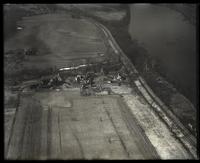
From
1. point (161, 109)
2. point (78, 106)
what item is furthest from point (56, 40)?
point (161, 109)

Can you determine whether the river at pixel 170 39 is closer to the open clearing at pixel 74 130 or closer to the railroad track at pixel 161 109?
the railroad track at pixel 161 109

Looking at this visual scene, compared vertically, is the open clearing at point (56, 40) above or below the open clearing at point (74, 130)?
above

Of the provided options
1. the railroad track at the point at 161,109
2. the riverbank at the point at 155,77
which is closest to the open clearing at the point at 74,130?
the railroad track at the point at 161,109

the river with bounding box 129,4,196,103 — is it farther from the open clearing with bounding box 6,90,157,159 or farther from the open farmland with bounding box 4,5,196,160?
the open clearing with bounding box 6,90,157,159

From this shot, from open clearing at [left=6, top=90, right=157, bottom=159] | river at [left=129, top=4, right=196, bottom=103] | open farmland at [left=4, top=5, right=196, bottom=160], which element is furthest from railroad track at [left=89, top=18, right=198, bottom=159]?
river at [left=129, top=4, right=196, bottom=103]

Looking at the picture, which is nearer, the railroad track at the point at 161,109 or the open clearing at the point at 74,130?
the open clearing at the point at 74,130

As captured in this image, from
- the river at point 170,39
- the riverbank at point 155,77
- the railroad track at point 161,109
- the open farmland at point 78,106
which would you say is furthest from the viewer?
the river at point 170,39
